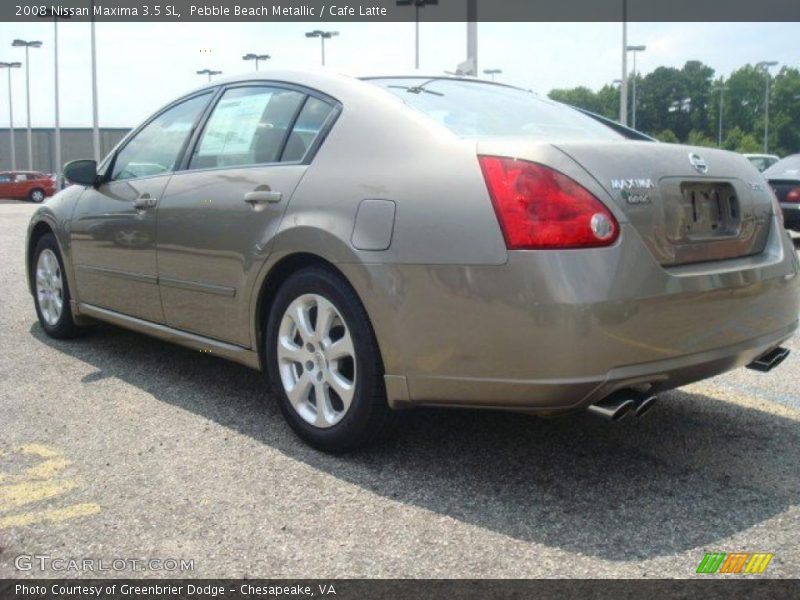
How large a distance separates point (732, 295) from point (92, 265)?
346 centimetres

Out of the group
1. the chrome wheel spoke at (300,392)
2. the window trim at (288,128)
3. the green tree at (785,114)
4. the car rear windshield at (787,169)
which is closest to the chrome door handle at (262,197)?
the window trim at (288,128)

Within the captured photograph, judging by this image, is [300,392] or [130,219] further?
[130,219]

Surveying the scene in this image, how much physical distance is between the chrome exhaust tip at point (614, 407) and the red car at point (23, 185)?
136 feet

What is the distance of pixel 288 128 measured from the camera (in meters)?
3.78

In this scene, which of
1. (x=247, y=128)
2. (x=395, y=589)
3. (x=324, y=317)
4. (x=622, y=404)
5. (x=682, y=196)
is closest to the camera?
(x=395, y=589)

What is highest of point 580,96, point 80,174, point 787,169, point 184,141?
point 580,96

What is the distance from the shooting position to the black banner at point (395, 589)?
233cm

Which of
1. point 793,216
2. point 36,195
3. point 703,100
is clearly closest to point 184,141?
point 793,216

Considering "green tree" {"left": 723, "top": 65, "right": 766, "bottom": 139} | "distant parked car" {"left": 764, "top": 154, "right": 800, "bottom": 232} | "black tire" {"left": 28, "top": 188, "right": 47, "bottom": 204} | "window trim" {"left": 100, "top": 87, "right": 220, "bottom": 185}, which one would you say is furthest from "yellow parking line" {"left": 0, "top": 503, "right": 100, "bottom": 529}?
"green tree" {"left": 723, "top": 65, "right": 766, "bottom": 139}

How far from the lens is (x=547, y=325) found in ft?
8.98

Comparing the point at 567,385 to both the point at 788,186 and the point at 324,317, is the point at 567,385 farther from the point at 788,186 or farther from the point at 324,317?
the point at 788,186

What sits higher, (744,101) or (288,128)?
(744,101)

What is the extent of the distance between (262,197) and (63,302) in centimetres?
239
